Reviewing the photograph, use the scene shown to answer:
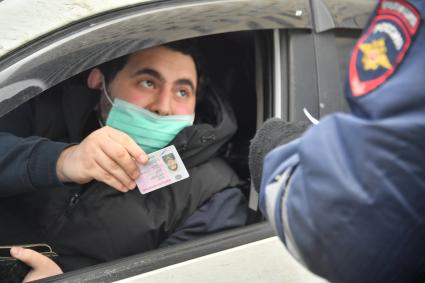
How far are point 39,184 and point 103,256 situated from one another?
29 centimetres

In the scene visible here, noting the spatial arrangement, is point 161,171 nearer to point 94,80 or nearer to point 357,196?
point 94,80

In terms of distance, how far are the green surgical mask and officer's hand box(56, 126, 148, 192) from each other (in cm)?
22

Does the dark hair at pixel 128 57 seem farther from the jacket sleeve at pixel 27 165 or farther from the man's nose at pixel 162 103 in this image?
the jacket sleeve at pixel 27 165

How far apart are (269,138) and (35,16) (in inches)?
25.3

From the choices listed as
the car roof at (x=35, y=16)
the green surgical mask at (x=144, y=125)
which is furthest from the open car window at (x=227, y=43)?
the green surgical mask at (x=144, y=125)

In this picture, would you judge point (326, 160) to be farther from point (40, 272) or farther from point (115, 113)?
point (115, 113)

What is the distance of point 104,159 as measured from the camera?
1532 millimetres

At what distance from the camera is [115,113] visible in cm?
186

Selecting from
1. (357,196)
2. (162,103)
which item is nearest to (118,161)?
(162,103)

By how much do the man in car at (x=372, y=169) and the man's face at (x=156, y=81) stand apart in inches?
45.2

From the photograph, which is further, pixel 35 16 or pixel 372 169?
pixel 35 16

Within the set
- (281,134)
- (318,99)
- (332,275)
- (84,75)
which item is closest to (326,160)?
(332,275)

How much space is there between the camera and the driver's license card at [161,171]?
1643 millimetres

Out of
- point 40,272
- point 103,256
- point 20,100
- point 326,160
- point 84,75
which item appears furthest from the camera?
point 84,75
